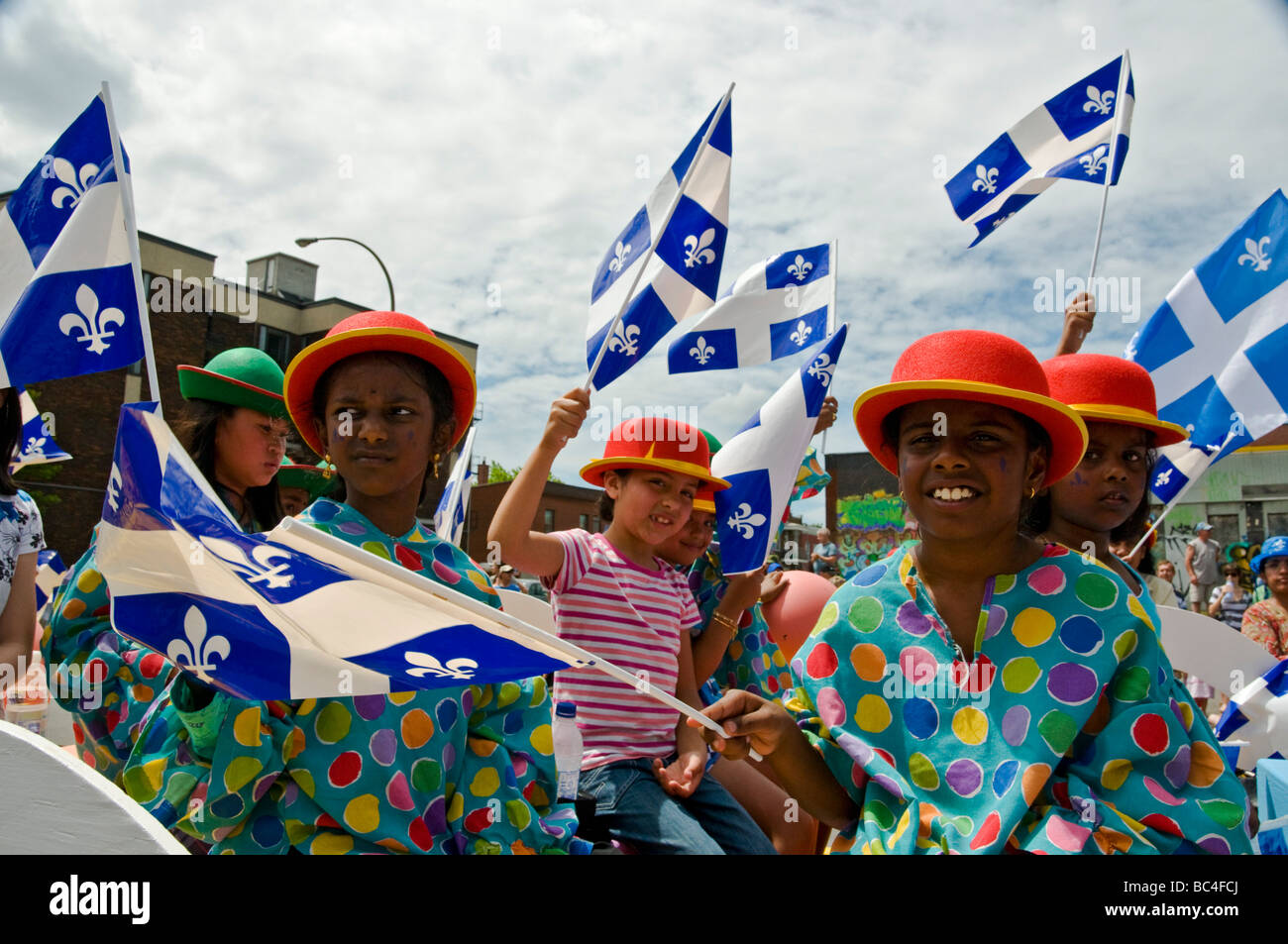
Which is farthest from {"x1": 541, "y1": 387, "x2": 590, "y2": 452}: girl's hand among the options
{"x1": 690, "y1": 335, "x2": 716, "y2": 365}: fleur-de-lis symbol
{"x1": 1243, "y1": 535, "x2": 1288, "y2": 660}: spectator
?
{"x1": 1243, "y1": 535, "x2": 1288, "y2": 660}: spectator

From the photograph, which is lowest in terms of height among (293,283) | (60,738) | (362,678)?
(60,738)

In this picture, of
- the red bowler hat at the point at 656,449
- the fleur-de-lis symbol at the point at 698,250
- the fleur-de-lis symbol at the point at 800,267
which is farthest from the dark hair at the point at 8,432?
the fleur-de-lis symbol at the point at 800,267

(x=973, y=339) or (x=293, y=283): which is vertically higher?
(x=293, y=283)

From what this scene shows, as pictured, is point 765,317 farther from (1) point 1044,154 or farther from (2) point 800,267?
(1) point 1044,154

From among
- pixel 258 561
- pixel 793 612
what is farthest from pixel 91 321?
pixel 793 612

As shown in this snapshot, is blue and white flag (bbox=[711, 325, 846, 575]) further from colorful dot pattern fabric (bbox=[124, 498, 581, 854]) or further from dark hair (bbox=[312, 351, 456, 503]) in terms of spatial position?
colorful dot pattern fabric (bbox=[124, 498, 581, 854])

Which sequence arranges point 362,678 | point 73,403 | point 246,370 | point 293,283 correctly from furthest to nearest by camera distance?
1. point 293,283
2. point 73,403
3. point 246,370
4. point 362,678

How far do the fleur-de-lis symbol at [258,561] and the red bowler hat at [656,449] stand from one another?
2110mm

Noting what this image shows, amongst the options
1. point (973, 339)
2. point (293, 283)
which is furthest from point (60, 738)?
point (293, 283)

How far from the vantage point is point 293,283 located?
3319cm

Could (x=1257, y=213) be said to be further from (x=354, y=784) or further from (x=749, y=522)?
(x=354, y=784)

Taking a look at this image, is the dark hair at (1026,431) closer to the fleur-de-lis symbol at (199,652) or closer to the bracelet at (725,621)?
the fleur-de-lis symbol at (199,652)

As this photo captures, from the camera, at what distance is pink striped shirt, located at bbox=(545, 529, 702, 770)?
122 inches
